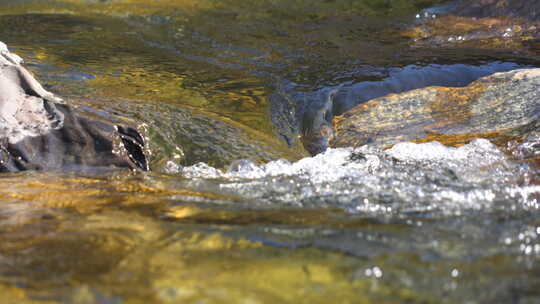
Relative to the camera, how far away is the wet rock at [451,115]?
14.4 ft

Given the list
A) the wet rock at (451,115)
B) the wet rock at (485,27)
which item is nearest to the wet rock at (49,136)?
the wet rock at (451,115)

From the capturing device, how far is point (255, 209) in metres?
2.58

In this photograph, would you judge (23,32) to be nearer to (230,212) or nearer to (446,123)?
(446,123)

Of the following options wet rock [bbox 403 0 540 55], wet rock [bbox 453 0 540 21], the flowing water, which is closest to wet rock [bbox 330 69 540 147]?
the flowing water

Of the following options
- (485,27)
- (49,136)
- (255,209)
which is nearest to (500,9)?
(485,27)

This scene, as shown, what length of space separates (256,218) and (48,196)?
1109mm

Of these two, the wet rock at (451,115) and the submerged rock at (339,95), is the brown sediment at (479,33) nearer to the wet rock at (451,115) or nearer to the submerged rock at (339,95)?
the submerged rock at (339,95)

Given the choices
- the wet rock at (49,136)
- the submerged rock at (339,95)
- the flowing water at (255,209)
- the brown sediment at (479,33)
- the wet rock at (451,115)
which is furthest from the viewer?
the brown sediment at (479,33)

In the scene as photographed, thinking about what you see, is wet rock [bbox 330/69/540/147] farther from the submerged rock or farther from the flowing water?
the flowing water

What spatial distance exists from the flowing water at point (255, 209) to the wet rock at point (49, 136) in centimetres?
15

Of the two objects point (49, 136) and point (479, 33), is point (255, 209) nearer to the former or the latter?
point (49, 136)

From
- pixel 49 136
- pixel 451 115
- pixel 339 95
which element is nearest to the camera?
pixel 49 136

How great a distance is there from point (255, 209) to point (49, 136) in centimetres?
170

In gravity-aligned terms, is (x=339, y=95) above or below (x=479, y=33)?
below
